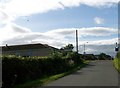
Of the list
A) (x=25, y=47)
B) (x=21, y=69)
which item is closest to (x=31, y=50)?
(x=25, y=47)

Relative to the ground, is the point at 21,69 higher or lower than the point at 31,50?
lower

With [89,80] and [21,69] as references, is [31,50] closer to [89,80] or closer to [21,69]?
[21,69]

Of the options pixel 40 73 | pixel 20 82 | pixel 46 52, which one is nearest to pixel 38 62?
pixel 40 73

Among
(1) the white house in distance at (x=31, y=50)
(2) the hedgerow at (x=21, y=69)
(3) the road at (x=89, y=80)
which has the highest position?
(1) the white house in distance at (x=31, y=50)

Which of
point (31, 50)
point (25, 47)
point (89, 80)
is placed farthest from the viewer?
point (25, 47)

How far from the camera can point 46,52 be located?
85.6 metres

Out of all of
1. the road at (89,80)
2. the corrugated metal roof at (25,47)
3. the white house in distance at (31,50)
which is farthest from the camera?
the corrugated metal roof at (25,47)

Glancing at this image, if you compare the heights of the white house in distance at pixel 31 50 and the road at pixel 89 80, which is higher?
the white house in distance at pixel 31 50

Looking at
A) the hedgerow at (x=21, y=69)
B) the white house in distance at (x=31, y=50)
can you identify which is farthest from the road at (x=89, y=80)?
the white house in distance at (x=31, y=50)

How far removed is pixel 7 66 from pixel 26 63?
4.53m

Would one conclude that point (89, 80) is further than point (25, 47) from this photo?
No

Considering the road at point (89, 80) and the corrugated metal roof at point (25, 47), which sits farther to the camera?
the corrugated metal roof at point (25, 47)

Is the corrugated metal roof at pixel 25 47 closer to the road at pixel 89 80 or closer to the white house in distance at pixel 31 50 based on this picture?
the white house in distance at pixel 31 50

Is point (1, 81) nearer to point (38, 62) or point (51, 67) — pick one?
point (38, 62)
